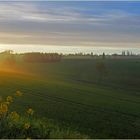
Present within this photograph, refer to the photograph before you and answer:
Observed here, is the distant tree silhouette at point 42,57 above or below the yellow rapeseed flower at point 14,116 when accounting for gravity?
below

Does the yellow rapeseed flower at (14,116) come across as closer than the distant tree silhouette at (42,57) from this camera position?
Yes

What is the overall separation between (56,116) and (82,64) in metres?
103

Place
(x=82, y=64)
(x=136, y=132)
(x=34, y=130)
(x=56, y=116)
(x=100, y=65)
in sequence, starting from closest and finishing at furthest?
1. (x=34, y=130)
2. (x=136, y=132)
3. (x=56, y=116)
4. (x=100, y=65)
5. (x=82, y=64)

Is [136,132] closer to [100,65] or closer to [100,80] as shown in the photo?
[100,80]

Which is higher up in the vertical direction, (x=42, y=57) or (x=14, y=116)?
(x=14, y=116)

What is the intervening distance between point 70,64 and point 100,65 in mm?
31874

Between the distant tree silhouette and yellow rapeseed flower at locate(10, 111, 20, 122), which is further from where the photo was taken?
the distant tree silhouette

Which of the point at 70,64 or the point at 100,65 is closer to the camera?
the point at 100,65

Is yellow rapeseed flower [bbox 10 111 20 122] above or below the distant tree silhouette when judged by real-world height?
above

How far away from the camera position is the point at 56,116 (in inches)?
1107

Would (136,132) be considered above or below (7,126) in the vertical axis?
below

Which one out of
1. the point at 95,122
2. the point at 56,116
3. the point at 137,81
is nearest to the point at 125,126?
the point at 95,122

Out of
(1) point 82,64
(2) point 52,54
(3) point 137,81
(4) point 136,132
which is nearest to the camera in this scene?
(4) point 136,132

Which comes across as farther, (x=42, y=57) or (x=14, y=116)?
(x=42, y=57)
